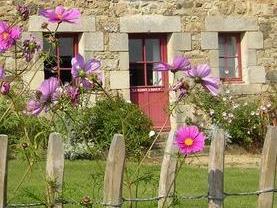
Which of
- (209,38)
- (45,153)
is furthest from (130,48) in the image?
(45,153)

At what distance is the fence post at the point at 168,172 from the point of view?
389 cm

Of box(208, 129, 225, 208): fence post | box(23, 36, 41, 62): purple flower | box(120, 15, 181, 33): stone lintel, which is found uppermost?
box(120, 15, 181, 33): stone lintel

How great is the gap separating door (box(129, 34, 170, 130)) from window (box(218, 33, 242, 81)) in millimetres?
1304

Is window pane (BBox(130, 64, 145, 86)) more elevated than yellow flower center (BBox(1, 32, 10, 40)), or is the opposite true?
window pane (BBox(130, 64, 145, 86))

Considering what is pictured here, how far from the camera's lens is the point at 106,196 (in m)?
3.67

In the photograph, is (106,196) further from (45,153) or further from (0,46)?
(0,46)

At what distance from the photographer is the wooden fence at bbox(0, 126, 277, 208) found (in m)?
3.56

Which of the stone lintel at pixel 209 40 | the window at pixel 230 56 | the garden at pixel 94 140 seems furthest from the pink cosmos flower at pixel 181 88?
the window at pixel 230 56

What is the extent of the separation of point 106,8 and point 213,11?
7.38 feet

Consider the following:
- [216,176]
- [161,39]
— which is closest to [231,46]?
[161,39]

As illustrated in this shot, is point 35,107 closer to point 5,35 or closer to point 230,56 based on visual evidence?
point 5,35

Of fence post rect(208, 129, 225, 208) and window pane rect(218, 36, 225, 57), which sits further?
window pane rect(218, 36, 225, 57)

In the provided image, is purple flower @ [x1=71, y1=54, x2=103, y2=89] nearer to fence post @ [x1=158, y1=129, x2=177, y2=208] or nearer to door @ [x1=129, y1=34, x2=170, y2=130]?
fence post @ [x1=158, y1=129, x2=177, y2=208]

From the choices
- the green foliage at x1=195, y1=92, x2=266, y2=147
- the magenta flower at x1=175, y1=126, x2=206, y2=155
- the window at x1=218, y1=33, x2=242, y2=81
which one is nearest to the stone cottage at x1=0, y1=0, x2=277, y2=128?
the window at x1=218, y1=33, x2=242, y2=81
